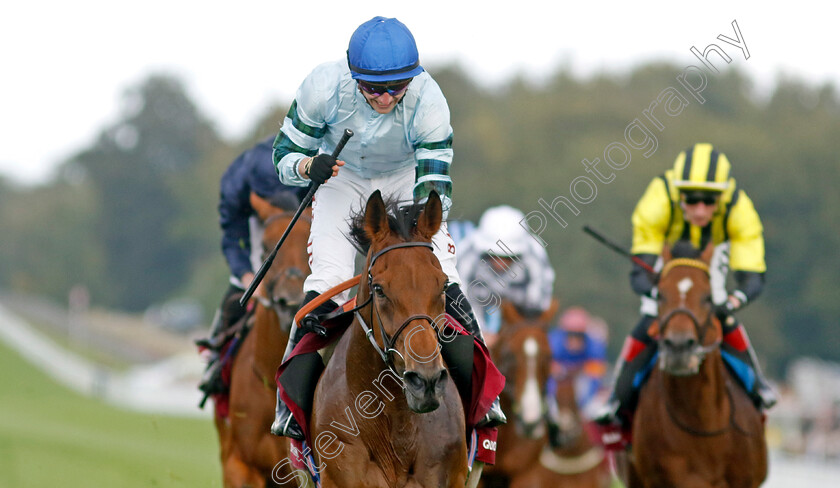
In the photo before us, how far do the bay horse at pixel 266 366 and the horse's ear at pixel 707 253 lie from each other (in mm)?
2716

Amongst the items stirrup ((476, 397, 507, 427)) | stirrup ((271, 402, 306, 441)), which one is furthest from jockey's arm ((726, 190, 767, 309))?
stirrup ((271, 402, 306, 441))

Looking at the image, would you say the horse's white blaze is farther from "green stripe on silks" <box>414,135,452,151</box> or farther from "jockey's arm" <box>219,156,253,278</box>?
"green stripe on silks" <box>414,135,452,151</box>

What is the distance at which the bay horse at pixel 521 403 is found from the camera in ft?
30.5

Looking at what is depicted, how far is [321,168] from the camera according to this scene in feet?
18.1

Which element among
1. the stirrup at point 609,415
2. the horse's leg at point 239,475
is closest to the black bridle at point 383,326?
the horse's leg at point 239,475

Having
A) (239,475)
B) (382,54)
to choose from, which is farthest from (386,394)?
(239,475)

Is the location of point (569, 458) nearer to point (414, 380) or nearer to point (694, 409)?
point (694, 409)

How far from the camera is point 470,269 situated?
1099 cm

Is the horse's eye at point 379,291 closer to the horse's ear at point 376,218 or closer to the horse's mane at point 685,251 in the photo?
the horse's ear at point 376,218

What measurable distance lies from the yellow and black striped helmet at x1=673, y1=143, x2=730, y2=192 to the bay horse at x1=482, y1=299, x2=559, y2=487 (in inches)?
77.7

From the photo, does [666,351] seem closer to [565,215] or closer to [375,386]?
[375,386]

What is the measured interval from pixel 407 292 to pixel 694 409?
3.82m

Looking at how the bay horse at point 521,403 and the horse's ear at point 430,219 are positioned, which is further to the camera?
the bay horse at point 521,403

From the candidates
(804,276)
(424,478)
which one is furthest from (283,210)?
(804,276)
